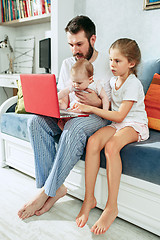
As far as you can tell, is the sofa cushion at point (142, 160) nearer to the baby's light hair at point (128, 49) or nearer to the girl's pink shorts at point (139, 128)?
the girl's pink shorts at point (139, 128)

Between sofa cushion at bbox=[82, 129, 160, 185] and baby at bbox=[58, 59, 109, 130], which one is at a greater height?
baby at bbox=[58, 59, 109, 130]

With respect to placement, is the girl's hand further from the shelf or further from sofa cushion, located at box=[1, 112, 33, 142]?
the shelf

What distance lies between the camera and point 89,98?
4.12 feet

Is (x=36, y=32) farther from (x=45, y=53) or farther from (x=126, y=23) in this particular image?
(x=126, y=23)

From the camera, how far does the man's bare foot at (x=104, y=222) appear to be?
105cm

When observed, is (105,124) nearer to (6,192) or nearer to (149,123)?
(149,123)

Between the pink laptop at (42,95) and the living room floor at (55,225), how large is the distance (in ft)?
1.80

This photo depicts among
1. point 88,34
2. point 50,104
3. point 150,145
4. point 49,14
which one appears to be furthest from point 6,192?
point 49,14

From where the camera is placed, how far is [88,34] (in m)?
1.45

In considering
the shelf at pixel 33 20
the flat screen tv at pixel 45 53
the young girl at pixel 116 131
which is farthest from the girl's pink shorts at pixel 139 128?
the shelf at pixel 33 20

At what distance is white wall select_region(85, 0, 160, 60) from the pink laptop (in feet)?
3.39

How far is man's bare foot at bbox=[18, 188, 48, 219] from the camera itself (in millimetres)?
1211

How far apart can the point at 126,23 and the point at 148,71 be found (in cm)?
66

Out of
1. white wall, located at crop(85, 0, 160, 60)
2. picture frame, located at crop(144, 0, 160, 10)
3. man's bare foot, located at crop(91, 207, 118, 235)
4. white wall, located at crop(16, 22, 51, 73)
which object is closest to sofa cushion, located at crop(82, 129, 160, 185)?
man's bare foot, located at crop(91, 207, 118, 235)
